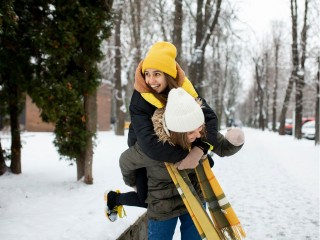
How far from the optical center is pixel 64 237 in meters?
3.38

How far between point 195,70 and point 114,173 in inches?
259

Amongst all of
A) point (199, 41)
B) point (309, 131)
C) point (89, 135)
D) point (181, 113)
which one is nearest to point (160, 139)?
point (181, 113)

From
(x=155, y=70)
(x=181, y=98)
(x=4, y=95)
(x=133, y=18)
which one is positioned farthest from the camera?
(x=133, y=18)

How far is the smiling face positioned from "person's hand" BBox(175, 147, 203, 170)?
472 mm

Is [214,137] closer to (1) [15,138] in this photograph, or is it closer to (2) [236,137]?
(2) [236,137]

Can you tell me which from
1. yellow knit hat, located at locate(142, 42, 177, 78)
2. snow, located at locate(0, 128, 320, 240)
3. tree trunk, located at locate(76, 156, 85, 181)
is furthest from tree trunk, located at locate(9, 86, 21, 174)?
yellow knit hat, located at locate(142, 42, 177, 78)

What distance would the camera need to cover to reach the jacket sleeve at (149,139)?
2.08m

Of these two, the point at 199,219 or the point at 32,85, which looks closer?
the point at 199,219

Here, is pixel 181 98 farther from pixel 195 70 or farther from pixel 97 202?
pixel 195 70

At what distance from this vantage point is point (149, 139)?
6.88 ft

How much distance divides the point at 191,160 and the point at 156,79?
584mm

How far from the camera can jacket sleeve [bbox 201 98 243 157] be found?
2283 mm

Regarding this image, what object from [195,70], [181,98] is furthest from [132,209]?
[195,70]

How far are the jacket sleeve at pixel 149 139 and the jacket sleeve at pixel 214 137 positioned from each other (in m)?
0.25
